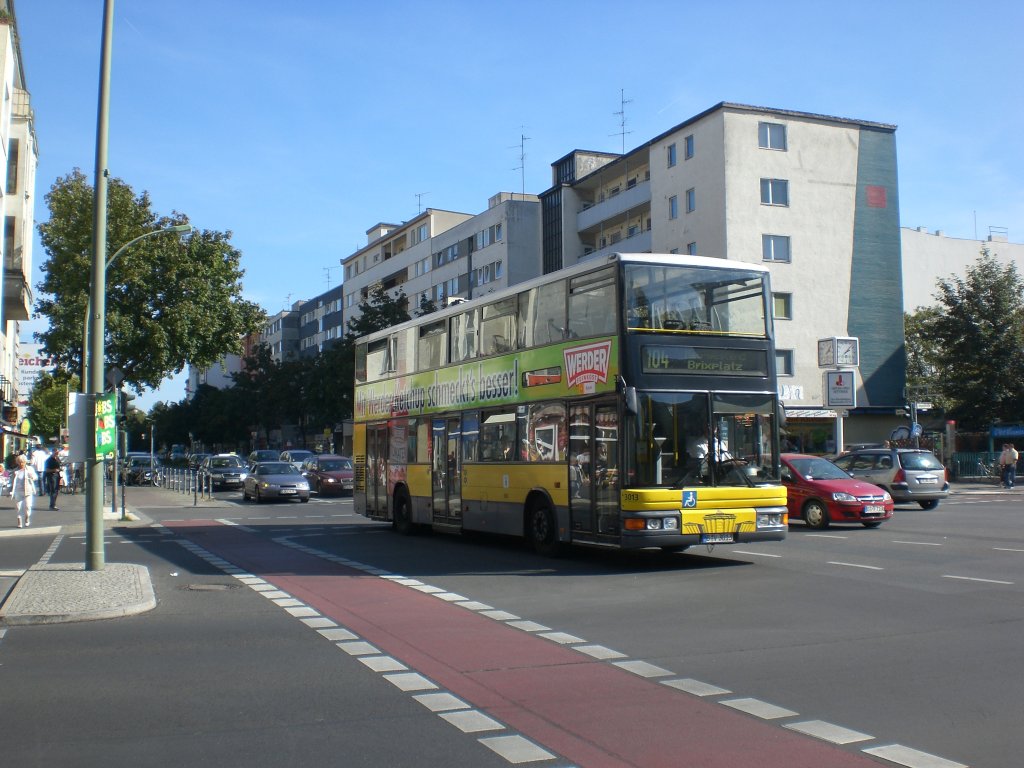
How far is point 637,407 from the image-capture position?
13758mm

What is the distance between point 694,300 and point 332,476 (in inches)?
1090

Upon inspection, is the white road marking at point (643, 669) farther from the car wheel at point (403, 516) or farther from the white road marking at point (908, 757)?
the car wheel at point (403, 516)

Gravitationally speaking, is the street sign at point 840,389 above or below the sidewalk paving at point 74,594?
above

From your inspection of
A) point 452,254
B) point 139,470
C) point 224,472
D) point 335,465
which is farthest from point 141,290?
point 452,254

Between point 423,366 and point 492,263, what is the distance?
5224 cm

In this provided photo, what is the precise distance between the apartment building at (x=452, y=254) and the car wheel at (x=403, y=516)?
37.7 m

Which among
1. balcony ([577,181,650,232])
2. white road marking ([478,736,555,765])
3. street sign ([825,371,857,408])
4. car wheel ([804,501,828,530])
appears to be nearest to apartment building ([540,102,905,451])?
balcony ([577,181,650,232])

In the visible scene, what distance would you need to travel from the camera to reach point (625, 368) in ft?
46.3

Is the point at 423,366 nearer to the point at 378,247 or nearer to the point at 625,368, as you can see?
the point at 625,368

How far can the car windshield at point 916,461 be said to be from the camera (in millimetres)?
28984

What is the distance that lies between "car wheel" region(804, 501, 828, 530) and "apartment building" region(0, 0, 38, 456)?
27549 mm

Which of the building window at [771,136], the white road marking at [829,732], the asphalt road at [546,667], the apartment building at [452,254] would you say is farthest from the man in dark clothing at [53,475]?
the building window at [771,136]

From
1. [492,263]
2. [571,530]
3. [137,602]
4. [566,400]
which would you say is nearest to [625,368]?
[566,400]

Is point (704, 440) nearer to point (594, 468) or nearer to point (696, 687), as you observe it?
point (594, 468)
